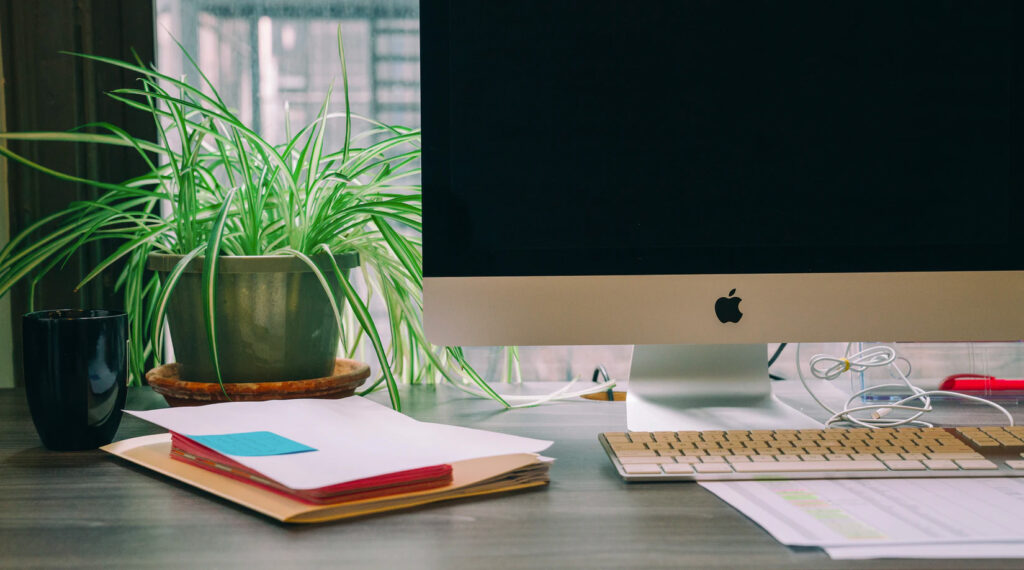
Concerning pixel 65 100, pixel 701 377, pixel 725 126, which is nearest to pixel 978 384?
pixel 701 377

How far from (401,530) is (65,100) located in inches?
35.7

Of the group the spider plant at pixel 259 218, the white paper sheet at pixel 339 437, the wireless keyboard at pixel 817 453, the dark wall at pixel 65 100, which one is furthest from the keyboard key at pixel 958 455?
the dark wall at pixel 65 100

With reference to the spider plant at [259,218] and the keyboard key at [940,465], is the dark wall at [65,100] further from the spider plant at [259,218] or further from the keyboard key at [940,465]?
the keyboard key at [940,465]

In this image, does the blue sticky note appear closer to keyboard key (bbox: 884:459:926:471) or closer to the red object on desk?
keyboard key (bbox: 884:459:926:471)

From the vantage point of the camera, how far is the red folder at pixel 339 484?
1.69 feet

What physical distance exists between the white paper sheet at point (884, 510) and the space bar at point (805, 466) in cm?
1

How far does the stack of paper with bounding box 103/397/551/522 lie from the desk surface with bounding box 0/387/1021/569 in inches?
0.4

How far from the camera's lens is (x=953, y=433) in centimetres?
68

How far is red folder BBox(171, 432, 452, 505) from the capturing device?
516 mm

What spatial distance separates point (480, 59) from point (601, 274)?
0.23 metres

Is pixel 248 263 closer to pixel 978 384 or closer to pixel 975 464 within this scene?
pixel 975 464

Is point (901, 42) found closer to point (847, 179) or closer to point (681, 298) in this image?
point (847, 179)

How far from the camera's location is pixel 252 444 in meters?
0.59

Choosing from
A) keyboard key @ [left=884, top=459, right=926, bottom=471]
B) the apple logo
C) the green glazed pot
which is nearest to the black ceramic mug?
the green glazed pot
